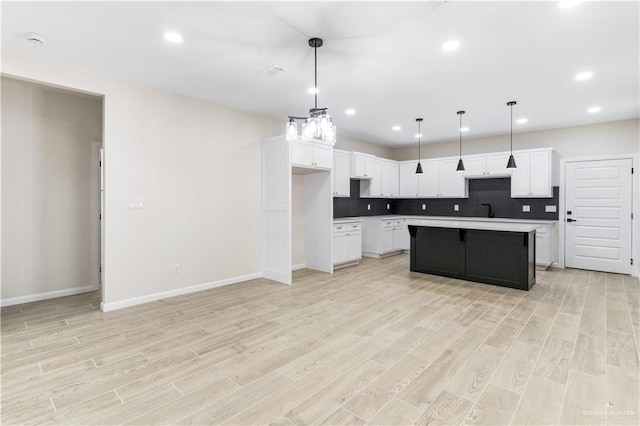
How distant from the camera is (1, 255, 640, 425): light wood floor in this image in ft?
6.61

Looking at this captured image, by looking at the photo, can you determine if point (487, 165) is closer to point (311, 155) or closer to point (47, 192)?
point (311, 155)

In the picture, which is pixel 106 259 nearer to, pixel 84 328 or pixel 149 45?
pixel 84 328

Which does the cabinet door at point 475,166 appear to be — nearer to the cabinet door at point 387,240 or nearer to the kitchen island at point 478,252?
the kitchen island at point 478,252

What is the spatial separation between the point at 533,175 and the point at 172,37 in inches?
256

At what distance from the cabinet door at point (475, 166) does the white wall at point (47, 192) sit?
22.9 feet

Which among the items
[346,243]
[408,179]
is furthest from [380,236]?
[408,179]

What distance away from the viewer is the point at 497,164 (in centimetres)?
663

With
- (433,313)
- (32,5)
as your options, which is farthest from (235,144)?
(433,313)

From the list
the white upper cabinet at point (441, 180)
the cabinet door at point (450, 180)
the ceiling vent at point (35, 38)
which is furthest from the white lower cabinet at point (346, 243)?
the ceiling vent at point (35, 38)

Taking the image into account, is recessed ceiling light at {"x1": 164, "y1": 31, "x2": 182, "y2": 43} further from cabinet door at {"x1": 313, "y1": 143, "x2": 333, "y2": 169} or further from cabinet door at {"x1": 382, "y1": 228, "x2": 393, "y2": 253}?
cabinet door at {"x1": 382, "y1": 228, "x2": 393, "y2": 253}

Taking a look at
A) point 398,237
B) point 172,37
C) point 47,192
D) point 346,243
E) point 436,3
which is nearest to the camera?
point 436,3

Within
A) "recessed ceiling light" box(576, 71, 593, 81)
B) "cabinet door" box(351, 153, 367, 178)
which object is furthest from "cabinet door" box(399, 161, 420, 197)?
"recessed ceiling light" box(576, 71, 593, 81)

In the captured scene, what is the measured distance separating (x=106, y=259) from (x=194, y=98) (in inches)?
98.6

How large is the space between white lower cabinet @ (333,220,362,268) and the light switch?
3.23 meters
